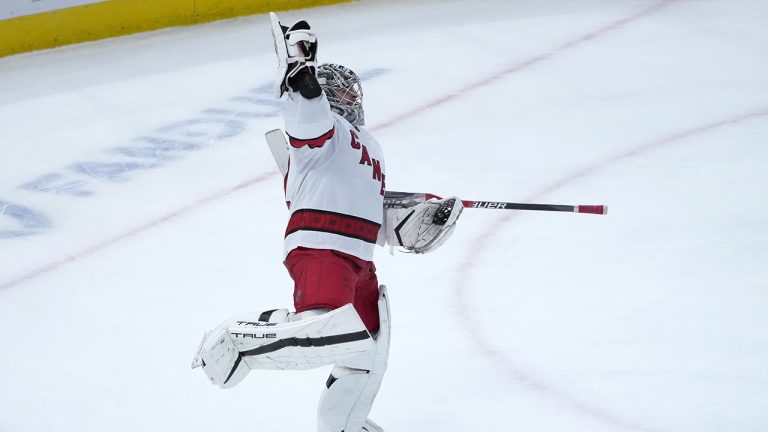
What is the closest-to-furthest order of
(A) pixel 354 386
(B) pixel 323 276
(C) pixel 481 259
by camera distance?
(B) pixel 323 276 → (A) pixel 354 386 → (C) pixel 481 259

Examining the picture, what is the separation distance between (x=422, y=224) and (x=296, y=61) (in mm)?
600

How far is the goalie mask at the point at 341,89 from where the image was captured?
263 centimetres

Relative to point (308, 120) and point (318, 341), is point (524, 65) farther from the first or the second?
point (318, 341)

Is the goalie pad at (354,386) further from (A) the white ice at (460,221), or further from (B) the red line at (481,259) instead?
(B) the red line at (481,259)

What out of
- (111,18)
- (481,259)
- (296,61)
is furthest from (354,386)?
(111,18)

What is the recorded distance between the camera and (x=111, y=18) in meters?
6.12

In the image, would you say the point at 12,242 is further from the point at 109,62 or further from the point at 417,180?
the point at 109,62

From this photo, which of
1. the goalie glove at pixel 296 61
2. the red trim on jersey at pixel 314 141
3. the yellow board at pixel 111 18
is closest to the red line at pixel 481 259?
the red trim on jersey at pixel 314 141

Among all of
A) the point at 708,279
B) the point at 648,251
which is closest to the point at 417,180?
the point at 648,251

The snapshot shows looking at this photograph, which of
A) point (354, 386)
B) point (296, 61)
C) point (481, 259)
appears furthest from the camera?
point (481, 259)

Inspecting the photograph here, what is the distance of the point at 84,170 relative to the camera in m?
4.66

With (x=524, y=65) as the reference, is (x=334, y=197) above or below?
above

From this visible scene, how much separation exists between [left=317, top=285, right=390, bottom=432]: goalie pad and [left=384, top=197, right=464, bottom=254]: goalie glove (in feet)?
0.56

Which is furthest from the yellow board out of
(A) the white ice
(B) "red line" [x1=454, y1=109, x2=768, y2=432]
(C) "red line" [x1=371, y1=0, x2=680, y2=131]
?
(B) "red line" [x1=454, y1=109, x2=768, y2=432]
